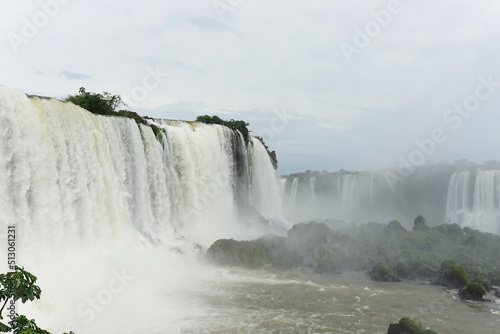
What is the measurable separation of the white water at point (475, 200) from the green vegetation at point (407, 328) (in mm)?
24406

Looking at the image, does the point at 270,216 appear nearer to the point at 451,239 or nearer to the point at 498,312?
A: the point at 451,239

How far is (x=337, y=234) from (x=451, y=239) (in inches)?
281

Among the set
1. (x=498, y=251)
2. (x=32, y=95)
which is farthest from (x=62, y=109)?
(x=498, y=251)

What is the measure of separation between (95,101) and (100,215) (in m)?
7.07

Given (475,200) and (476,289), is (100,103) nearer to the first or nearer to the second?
(476,289)

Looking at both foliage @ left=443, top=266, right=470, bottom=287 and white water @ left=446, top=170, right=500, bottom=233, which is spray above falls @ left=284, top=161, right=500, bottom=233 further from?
foliage @ left=443, top=266, right=470, bottom=287

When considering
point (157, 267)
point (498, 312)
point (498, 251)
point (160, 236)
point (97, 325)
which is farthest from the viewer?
point (498, 251)

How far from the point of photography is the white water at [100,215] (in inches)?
457

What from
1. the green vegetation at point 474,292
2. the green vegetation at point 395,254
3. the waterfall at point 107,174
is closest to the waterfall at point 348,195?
the waterfall at point 107,174

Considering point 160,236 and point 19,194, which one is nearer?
point 19,194

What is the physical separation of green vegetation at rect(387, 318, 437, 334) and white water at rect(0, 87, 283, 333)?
5316 mm

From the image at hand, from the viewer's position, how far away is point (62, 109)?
14.3m

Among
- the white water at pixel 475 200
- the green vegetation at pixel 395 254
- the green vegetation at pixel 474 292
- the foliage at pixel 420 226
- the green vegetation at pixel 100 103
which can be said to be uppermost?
the green vegetation at pixel 100 103

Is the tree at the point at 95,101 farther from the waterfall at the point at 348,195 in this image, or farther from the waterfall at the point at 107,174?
the waterfall at the point at 348,195
